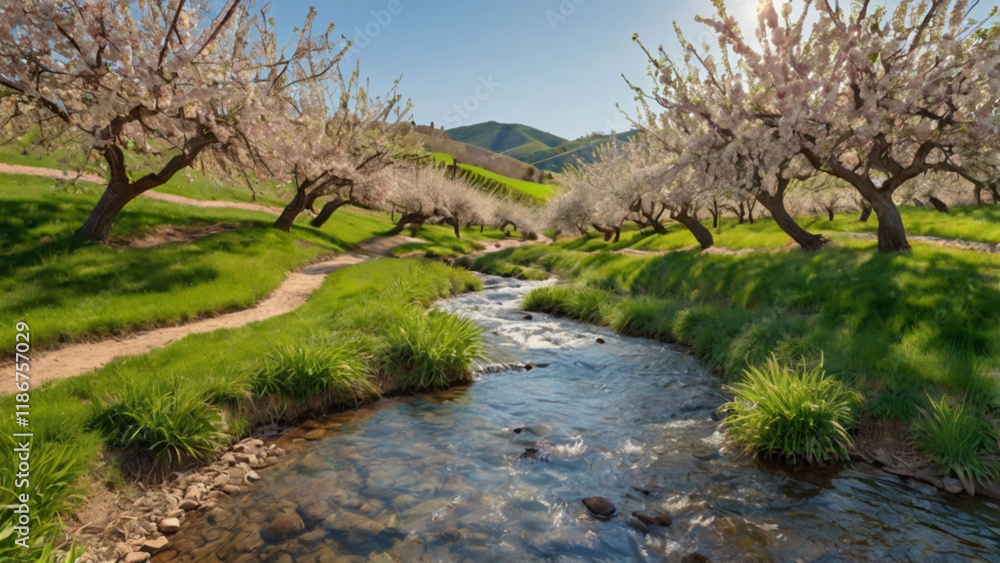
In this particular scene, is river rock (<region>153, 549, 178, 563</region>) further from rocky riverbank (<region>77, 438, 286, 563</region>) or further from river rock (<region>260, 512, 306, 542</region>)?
river rock (<region>260, 512, 306, 542</region>)

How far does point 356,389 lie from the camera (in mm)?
9305

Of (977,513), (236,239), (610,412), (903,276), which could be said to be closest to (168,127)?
(236,239)

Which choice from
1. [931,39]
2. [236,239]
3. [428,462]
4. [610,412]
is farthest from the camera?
[236,239]

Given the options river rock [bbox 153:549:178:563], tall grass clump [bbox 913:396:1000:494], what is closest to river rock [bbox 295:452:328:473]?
river rock [bbox 153:549:178:563]

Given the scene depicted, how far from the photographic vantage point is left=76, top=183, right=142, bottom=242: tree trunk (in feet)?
52.1

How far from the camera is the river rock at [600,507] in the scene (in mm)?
5770

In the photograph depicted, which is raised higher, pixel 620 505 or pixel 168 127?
pixel 168 127

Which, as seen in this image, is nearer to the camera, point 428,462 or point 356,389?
point 428,462

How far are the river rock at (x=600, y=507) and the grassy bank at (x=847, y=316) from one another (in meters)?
4.69

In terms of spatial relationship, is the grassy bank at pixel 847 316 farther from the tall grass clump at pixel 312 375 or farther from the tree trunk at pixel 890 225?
the tall grass clump at pixel 312 375

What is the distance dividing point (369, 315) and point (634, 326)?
27.0ft

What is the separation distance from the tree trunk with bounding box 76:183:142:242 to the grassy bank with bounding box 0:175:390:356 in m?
0.51

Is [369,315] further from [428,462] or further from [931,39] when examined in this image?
[931,39]

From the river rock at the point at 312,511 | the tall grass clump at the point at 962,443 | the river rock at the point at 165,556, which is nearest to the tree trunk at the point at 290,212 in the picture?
the river rock at the point at 312,511
